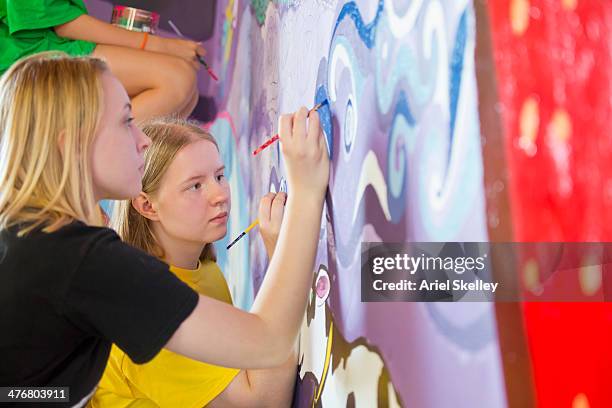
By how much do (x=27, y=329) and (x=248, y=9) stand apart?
5.03 ft

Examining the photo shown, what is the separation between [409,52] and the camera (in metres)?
1.00

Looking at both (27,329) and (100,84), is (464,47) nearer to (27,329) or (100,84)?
(100,84)

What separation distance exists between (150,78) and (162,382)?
4.13 ft

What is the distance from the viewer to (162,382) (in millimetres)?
1408

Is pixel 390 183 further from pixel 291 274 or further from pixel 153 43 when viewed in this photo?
pixel 153 43

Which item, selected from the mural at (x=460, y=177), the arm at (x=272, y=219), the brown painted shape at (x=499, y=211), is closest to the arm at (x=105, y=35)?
the mural at (x=460, y=177)

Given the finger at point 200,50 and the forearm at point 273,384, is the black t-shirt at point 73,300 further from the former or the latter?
the finger at point 200,50

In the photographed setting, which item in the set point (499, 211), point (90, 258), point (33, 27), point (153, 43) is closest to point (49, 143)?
point (90, 258)

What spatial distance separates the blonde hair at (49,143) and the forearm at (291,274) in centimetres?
27

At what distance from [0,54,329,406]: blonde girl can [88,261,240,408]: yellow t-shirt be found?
0.33 meters

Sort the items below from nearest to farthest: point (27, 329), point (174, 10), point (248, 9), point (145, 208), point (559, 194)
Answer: point (559, 194)
point (27, 329)
point (145, 208)
point (248, 9)
point (174, 10)

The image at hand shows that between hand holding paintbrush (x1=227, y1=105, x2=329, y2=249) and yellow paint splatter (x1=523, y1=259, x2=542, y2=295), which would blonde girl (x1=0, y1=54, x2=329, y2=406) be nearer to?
hand holding paintbrush (x1=227, y1=105, x2=329, y2=249)

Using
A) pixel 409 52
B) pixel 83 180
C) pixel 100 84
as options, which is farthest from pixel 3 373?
pixel 409 52

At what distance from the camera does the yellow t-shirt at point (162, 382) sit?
4.62ft
